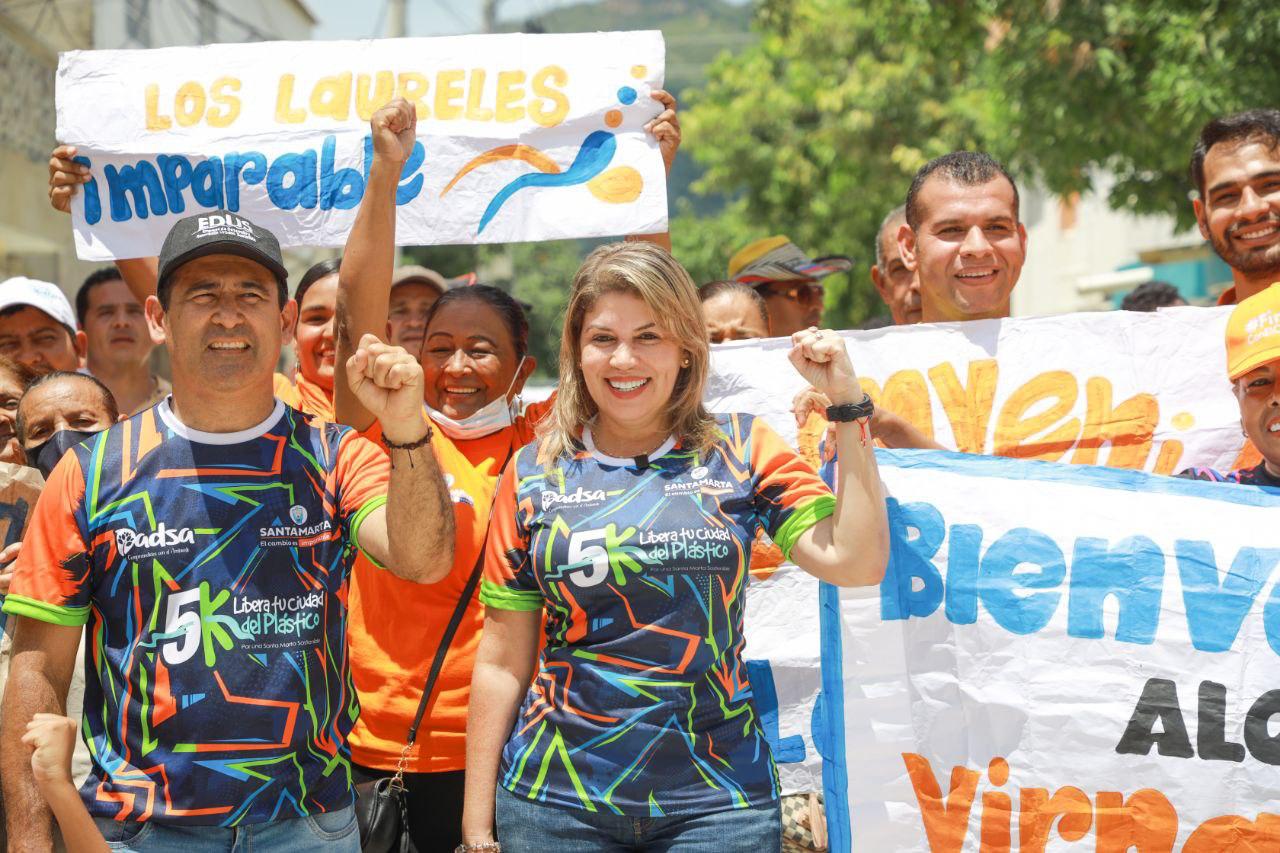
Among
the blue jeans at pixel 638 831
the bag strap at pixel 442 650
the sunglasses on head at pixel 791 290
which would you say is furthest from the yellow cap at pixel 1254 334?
the sunglasses on head at pixel 791 290

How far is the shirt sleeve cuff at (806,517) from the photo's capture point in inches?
119

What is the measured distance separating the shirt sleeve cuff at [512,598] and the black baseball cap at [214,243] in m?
0.85

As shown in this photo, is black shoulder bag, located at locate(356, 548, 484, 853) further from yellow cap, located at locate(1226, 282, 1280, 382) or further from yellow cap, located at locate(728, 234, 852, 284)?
yellow cap, located at locate(728, 234, 852, 284)

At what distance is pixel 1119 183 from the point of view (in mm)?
12695

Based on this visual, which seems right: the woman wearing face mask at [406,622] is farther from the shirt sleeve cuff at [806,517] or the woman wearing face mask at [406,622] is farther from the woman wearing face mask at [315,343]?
the shirt sleeve cuff at [806,517]

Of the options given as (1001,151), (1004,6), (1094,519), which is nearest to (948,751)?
(1094,519)

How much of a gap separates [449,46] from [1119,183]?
9.73 metres

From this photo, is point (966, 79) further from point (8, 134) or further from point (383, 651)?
point (383, 651)

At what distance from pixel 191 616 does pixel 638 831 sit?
103 centimetres

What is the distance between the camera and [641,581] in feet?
9.57

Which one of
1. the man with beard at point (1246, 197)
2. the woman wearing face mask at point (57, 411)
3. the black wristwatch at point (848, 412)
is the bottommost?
the black wristwatch at point (848, 412)

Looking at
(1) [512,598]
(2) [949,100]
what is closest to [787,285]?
(1) [512,598]

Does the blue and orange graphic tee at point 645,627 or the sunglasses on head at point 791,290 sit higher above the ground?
the sunglasses on head at point 791,290

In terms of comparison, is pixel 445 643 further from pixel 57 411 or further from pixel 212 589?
pixel 57 411
